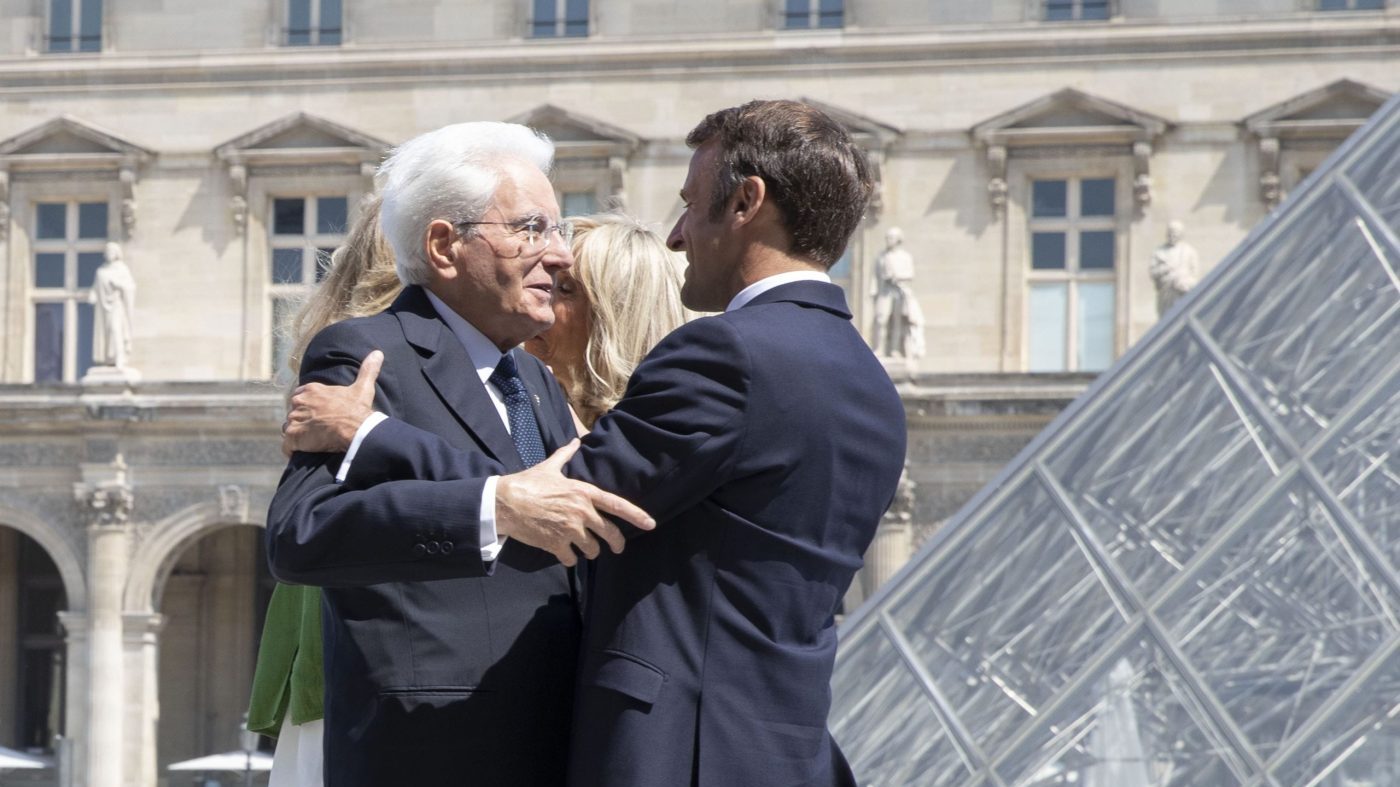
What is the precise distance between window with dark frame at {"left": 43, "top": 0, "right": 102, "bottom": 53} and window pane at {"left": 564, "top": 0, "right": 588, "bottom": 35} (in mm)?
4449

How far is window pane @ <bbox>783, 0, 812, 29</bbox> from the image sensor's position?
23000 millimetres

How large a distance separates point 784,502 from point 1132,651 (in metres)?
4.61

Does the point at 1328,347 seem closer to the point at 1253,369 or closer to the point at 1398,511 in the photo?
the point at 1253,369

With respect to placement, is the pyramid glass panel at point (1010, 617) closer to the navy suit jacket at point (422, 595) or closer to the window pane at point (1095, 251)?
the navy suit jacket at point (422, 595)

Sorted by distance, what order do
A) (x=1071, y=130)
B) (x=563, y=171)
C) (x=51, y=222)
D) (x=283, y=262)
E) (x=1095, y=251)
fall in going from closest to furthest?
(x=1071, y=130) < (x=1095, y=251) < (x=563, y=171) < (x=283, y=262) < (x=51, y=222)

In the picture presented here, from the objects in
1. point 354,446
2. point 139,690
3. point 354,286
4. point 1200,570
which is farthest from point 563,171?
point 354,446

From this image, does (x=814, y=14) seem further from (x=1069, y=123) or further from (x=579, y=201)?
(x=579, y=201)

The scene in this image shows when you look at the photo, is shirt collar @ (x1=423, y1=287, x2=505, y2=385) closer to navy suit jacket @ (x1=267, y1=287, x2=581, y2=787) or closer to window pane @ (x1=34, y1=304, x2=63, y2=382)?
navy suit jacket @ (x1=267, y1=287, x2=581, y2=787)

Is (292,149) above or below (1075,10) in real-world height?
below

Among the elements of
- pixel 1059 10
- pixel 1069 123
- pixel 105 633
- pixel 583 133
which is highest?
pixel 1059 10

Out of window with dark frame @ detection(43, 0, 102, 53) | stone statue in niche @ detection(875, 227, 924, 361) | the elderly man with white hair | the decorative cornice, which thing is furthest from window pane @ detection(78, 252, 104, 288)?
the elderly man with white hair

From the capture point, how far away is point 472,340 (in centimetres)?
325

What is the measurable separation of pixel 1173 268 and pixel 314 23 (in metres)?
8.38

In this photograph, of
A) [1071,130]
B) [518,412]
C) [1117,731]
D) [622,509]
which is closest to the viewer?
[622,509]
